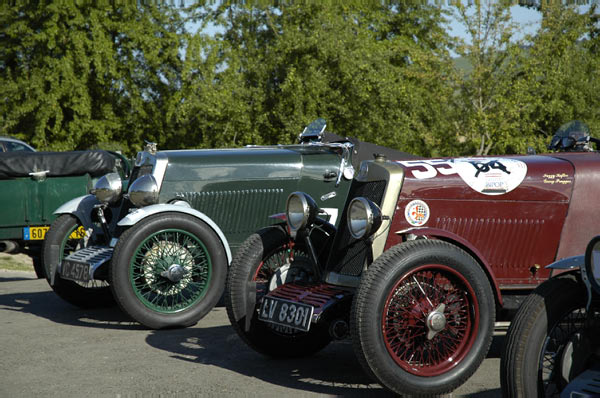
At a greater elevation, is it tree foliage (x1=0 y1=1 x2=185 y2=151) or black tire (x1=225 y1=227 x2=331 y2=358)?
tree foliage (x1=0 y1=1 x2=185 y2=151)

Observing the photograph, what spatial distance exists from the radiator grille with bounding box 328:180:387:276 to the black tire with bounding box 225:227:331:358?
12.7 inches

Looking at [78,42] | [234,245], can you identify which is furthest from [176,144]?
[234,245]

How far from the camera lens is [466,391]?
4598 millimetres

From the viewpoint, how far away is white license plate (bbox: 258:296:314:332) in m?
4.56

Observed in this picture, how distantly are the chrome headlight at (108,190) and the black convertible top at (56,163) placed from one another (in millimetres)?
2506

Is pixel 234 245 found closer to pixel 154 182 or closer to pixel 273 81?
pixel 154 182

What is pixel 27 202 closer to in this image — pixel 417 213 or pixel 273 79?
pixel 417 213

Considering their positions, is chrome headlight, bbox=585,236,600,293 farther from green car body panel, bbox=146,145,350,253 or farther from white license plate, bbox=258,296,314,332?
green car body panel, bbox=146,145,350,253

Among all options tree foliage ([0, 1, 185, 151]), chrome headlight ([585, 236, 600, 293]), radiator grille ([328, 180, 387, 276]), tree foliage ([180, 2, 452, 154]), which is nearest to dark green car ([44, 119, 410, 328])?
radiator grille ([328, 180, 387, 276])

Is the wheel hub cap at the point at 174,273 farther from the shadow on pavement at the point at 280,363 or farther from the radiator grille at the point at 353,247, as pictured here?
the radiator grille at the point at 353,247

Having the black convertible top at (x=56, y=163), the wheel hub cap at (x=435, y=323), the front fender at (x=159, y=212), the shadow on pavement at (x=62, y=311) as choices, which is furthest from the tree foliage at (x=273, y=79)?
the wheel hub cap at (x=435, y=323)

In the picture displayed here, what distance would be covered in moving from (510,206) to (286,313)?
175 cm

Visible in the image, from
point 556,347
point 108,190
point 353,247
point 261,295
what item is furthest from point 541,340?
point 108,190

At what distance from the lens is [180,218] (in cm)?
696
